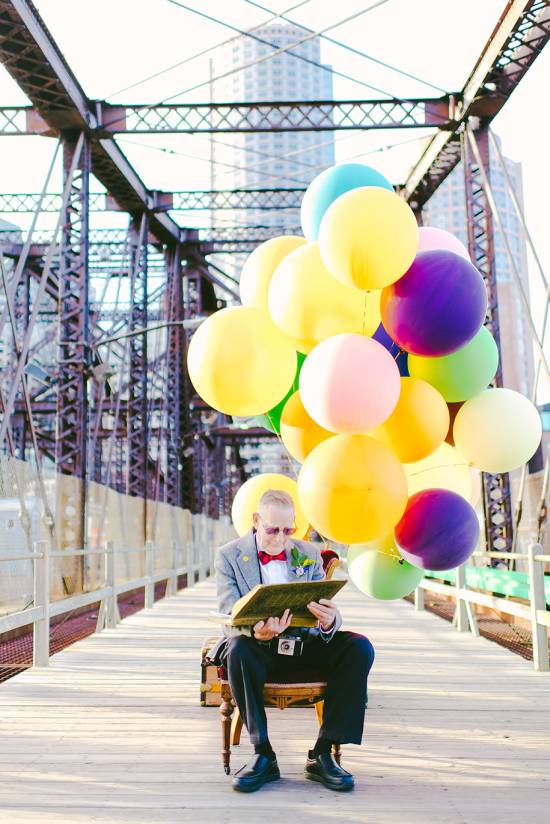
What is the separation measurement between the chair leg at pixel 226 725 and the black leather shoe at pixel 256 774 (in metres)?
0.19

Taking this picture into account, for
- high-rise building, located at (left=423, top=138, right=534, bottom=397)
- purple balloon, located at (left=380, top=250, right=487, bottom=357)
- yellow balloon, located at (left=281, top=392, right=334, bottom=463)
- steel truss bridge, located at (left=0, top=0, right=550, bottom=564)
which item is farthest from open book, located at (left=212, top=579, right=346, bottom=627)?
high-rise building, located at (left=423, top=138, right=534, bottom=397)

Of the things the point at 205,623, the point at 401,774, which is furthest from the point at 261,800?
the point at 205,623

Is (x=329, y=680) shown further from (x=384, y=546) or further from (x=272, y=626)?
(x=384, y=546)

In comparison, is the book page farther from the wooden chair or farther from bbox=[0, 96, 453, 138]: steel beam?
bbox=[0, 96, 453, 138]: steel beam

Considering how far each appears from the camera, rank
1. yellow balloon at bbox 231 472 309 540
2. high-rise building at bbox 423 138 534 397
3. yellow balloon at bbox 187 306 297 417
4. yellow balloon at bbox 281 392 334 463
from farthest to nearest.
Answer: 1. high-rise building at bbox 423 138 534 397
2. yellow balloon at bbox 231 472 309 540
3. yellow balloon at bbox 281 392 334 463
4. yellow balloon at bbox 187 306 297 417

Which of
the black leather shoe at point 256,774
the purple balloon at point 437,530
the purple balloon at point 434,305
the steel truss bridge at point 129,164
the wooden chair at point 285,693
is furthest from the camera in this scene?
the steel truss bridge at point 129,164

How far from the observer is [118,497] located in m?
16.8

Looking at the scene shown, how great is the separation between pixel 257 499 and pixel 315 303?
5.19ft

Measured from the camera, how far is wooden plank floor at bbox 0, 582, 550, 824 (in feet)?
12.7

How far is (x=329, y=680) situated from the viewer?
436 centimetres

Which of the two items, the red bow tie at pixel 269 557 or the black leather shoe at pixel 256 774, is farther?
the red bow tie at pixel 269 557

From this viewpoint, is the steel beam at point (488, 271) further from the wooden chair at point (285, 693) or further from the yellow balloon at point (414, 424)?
the wooden chair at point (285, 693)

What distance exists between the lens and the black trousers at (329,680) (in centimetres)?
423

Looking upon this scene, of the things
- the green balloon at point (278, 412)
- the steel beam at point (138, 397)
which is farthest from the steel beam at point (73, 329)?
the green balloon at point (278, 412)
